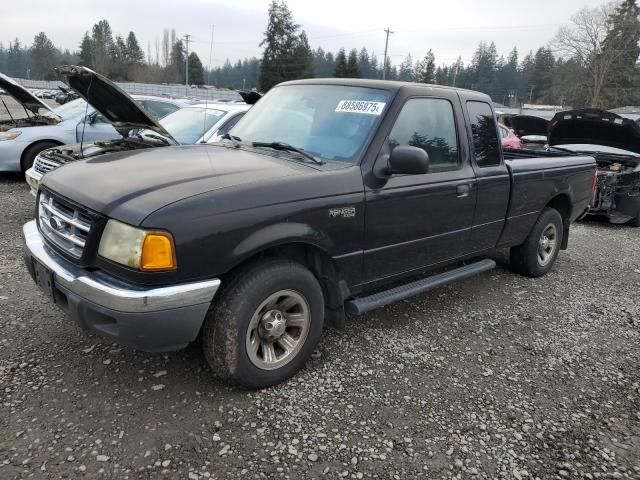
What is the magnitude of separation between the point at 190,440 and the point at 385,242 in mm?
1816

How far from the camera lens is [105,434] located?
2.61 meters

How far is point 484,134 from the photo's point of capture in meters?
4.35

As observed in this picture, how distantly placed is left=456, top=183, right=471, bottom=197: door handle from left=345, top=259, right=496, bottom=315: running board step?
27.7 inches

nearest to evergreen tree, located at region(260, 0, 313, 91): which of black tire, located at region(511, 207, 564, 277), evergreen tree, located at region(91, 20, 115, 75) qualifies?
evergreen tree, located at region(91, 20, 115, 75)

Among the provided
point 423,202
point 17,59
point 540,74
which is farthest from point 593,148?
point 17,59

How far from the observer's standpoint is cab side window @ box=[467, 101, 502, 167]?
424 cm

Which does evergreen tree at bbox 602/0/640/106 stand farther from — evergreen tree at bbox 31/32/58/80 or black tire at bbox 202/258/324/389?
evergreen tree at bbox 31/32/58/80

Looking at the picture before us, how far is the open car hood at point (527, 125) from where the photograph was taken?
1259cm

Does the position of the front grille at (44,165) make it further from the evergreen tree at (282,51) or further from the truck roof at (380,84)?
the evergreen tree at (282,51)

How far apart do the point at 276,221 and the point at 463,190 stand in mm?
1878

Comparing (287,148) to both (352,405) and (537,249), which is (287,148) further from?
(537,249)

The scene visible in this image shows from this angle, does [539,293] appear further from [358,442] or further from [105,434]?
A: [105,434]

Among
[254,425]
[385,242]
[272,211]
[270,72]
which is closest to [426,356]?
[385,242]

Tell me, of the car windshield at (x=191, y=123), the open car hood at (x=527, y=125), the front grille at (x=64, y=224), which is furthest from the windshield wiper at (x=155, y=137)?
the open car hood at (x=527, y=125)
